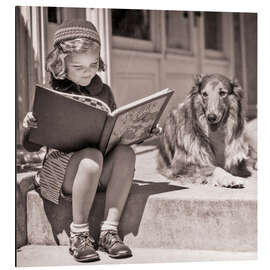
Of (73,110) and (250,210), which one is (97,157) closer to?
(73,110)

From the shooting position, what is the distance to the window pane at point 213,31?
236cm

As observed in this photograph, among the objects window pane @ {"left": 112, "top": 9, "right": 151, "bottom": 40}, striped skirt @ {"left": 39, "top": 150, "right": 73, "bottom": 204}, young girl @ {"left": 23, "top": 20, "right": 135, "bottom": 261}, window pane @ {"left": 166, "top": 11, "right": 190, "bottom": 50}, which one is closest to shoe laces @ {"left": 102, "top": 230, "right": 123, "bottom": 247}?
young girl @ {"left": 23, "top": 20, "right": 135, "bottom": 261}

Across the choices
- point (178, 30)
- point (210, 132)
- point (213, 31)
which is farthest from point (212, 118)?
point (213, 31)

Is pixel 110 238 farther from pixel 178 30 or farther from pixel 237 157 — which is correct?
pixel 178 30

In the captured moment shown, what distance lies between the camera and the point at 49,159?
1.56 m

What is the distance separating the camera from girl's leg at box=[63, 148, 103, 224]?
149 cm

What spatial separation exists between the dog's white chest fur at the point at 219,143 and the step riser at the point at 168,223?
26 centimetres

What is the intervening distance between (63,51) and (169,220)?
0.74 metres

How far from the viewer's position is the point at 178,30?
7.88ft

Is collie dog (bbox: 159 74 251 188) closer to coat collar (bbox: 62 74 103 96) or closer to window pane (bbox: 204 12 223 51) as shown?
coat collar (bbox: 62 74 103 96)

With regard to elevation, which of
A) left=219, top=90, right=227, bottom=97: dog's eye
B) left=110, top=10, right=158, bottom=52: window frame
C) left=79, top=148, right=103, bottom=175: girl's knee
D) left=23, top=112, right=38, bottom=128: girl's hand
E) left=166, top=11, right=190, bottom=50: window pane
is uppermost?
left=166, top=11, right=190, bottom=50: window pane

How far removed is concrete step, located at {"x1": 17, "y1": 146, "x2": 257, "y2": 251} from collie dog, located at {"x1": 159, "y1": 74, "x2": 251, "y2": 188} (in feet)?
0.59
